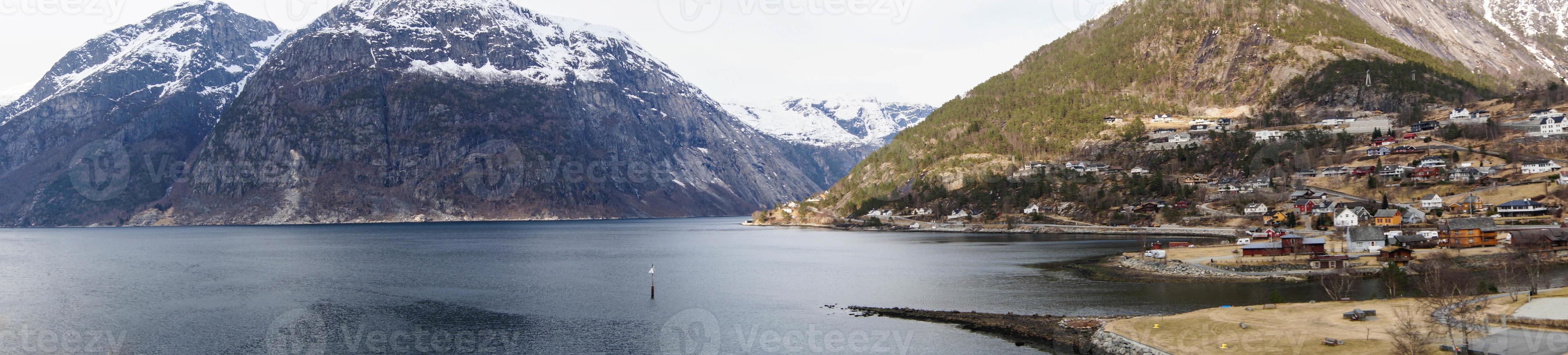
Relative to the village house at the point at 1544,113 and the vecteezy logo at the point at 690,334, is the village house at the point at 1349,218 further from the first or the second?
the vecteezy logo at the point at 690,334

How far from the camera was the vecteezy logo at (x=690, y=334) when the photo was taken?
5594cm

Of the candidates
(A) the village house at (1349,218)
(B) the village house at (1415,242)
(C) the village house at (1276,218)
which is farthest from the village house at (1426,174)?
(B) the village house at (1415,242)

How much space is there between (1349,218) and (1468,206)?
1600 cm

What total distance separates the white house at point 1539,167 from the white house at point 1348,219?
35033 millimetres

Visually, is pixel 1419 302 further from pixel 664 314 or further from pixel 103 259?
pixel 103 259

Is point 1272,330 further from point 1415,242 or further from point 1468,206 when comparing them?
point 1468,206

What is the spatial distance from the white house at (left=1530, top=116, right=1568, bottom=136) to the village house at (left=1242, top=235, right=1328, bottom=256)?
101 metres

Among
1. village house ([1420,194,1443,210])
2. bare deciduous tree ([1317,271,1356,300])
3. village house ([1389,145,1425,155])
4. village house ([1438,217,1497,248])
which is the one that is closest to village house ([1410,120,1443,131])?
village house ([1389,145,1425,155])

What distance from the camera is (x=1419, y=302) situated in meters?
54.5

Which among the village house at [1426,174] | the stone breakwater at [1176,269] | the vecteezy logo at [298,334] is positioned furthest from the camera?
the village house at [1426,174]

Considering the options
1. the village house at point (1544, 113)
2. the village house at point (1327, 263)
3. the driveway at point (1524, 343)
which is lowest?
the driveway at point (1524, 343)

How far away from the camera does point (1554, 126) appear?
161875mm

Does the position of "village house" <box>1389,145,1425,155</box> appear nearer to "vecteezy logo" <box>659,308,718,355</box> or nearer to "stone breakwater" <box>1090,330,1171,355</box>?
"stone breakwater" <box>1090,330,1171,355</box>

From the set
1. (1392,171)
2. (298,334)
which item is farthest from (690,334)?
(1392,171)
